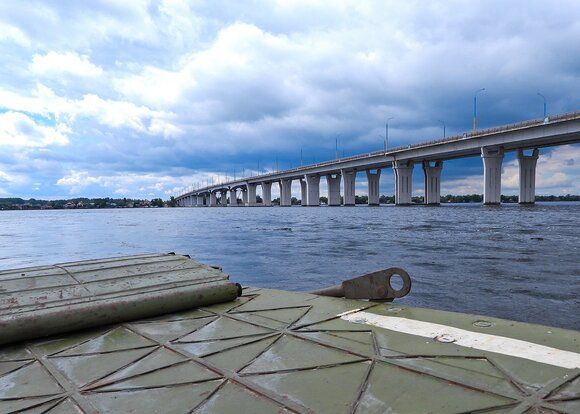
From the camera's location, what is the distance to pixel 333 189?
12794 centimetres

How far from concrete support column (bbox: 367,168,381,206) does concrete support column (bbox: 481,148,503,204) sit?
38314mm

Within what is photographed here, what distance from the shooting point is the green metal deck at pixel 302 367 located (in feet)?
9.75

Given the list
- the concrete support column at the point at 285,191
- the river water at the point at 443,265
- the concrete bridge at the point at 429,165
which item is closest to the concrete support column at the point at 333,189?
the concrete bridge at the point at 429,165

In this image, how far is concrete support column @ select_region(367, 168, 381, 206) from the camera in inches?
4638

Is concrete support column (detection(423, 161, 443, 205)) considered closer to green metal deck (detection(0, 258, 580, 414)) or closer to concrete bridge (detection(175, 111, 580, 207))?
concrete bridge (detection(175, 111, 580, 207))

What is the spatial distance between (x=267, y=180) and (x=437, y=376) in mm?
137527

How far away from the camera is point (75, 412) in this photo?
3008 millimetres

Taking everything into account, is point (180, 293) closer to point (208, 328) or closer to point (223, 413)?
point (208, 328)

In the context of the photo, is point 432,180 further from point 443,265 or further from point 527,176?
point 443,265

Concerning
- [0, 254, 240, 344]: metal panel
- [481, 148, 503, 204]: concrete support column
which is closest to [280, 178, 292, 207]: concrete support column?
[481, 148, 503, 204]: concrete support column

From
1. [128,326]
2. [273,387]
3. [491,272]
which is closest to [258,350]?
[273,387]

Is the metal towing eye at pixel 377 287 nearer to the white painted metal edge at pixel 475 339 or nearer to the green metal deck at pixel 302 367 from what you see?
the green metal deck at pixel 302 367

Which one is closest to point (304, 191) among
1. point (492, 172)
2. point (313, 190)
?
point (313, 190)

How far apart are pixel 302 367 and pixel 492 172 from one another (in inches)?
3281
